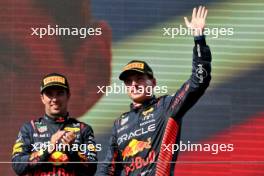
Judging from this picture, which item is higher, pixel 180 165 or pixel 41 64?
pixel 41 64

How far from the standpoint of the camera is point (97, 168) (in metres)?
3.89

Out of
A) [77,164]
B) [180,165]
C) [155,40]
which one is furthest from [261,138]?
[77,164]

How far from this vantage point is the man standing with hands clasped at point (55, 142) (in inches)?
147

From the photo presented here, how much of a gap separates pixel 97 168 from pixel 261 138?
819 millimetres

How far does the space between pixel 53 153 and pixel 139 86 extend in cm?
44

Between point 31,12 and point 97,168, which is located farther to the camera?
point 31,12

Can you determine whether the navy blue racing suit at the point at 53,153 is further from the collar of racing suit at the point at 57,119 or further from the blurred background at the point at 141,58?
the blurred background at the point at 141,58

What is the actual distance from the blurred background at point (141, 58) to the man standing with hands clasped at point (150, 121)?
0.38 metres

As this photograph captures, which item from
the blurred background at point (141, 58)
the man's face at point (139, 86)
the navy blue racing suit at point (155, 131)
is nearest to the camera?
the navy blue racing suit at point (155, 131)

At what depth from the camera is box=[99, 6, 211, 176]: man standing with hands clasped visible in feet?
12.0

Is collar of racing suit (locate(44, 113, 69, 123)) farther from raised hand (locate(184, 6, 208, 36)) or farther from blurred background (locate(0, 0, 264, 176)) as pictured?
raised hand (locate(184, 6, 208, 36))

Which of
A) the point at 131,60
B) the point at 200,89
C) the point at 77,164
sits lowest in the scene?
the point at 77,164

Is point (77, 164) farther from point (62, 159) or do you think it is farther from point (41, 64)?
point (41, 64)

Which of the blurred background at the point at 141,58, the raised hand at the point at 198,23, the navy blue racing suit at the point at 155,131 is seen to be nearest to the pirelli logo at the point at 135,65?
the navy blue racing suit at the point at 155,131
